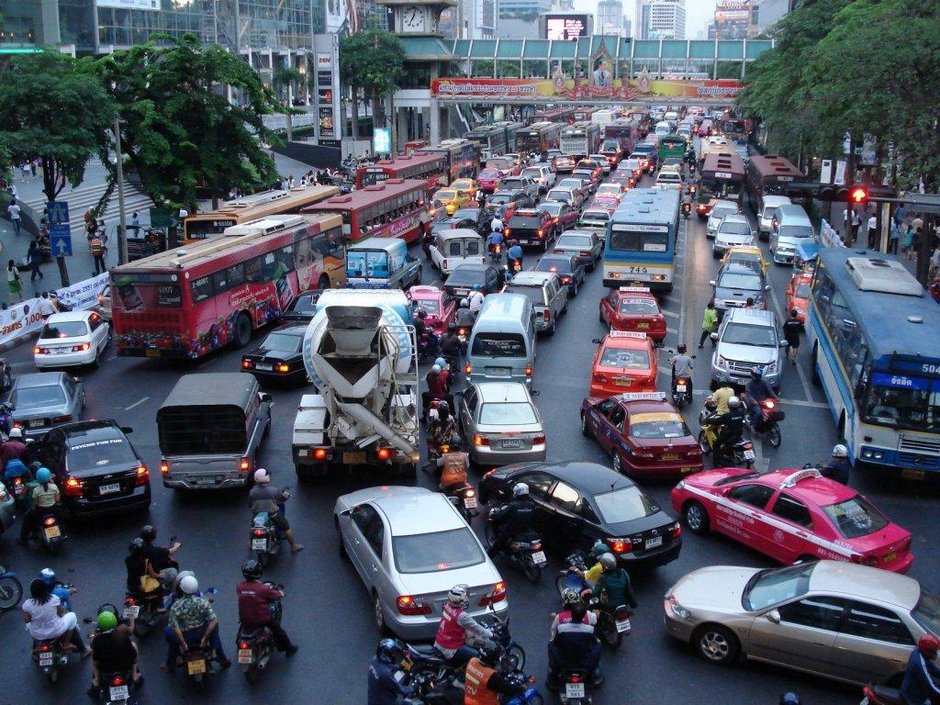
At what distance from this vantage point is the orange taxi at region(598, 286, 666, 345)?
25516 millimetres

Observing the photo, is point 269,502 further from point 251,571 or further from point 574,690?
point 574,690

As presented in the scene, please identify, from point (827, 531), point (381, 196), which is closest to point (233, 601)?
point (827, 531)

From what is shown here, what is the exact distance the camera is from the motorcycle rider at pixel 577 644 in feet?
32.8

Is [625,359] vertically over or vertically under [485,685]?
over

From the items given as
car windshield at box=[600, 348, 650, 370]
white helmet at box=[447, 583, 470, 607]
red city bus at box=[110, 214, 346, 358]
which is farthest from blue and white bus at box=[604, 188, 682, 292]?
white helmet at box=[447, 583, 470, 607]

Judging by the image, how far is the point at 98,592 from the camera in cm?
1323

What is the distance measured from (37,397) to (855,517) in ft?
50.4

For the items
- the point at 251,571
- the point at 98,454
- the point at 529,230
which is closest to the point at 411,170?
the point at 529,230

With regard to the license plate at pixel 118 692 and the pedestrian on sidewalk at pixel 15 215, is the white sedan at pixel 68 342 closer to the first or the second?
the license plate at pixel 118 692

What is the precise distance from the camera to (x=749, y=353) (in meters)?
22.6

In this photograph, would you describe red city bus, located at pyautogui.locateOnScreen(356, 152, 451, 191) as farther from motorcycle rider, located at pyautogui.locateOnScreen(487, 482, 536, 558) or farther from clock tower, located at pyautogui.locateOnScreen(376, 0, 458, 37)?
motorcycle rider, located at pyautogui.locateOnScreen(487, 482, 536, 558)

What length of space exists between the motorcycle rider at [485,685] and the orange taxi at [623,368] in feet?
37.9

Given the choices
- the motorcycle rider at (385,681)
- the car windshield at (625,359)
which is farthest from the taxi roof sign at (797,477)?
the car windshield at (625,359)

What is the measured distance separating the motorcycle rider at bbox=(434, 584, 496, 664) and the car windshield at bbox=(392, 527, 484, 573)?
132 centimetres
